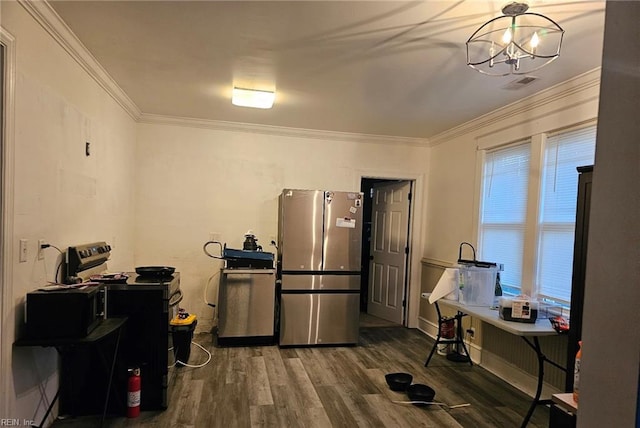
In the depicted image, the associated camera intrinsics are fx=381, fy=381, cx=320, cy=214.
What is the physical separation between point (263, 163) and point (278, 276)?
1.42m

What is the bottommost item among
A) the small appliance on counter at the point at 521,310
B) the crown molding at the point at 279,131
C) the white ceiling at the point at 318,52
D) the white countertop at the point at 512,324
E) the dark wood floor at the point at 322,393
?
the dark wood floor at the point at 322,393

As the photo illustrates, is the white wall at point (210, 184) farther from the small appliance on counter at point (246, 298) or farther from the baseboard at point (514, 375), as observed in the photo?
the baseboard at point (514, 375)

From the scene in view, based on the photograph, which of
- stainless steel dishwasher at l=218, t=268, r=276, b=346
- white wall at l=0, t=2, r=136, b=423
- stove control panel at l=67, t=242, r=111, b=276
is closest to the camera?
white wall at l=0, t=2, r=136, b=423

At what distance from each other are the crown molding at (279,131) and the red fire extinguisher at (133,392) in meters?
2.89

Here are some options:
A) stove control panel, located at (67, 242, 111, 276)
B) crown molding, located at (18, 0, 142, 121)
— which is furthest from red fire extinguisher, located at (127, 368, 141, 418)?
crown molding, located at (18, 0, 142, 121)

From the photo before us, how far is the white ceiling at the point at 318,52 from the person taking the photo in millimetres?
2070

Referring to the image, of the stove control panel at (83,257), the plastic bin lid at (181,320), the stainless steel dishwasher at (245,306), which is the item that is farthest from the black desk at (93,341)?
the stainless steel dishwasher at (245,306)

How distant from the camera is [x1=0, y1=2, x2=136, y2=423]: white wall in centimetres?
200

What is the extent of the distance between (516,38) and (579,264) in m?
1.41

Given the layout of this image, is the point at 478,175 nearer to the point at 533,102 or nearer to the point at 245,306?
the point at 533,102

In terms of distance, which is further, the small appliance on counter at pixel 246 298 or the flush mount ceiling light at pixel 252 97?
the small appliance on counter at pixel 246 298

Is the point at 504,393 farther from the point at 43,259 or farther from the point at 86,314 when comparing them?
→ the point at 43,259

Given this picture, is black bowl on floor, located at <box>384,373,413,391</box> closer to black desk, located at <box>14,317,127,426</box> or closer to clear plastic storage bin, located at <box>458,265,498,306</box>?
clear plastic storage bin, located at <box>458,265,498,306</box>

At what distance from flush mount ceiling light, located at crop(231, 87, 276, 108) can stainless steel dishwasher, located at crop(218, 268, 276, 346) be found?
A: 174 centimetres
